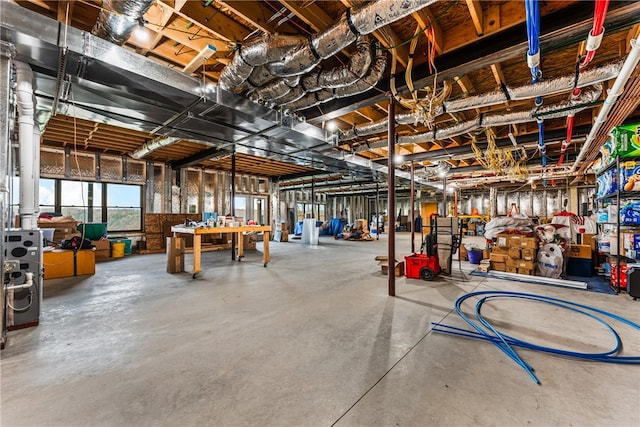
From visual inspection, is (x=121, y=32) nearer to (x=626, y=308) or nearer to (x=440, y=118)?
(x=440, y=118)

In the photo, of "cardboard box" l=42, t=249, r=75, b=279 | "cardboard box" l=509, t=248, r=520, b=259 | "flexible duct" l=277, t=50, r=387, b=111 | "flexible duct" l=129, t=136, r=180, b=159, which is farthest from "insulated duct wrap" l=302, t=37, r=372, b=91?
"cardboard box" l=42, t=249, r=75, b=279

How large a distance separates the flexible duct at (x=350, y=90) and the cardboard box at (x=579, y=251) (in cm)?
475

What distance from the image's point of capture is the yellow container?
6535 mm

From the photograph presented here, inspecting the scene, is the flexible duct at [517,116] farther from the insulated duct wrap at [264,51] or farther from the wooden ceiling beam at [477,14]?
the insulated duct wrap at [264,51]

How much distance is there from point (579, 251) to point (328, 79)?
5351 mm

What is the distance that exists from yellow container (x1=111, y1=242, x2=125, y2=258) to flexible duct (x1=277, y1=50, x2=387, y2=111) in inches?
232

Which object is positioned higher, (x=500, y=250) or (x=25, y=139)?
(x=25, y=139)

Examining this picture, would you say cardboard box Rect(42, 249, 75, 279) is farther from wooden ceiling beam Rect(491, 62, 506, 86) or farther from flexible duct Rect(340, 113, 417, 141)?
wooden ceiling beam Rect(491, 62, 506, 86)

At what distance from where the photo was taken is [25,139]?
101 inches

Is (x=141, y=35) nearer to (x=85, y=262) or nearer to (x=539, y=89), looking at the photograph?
(x=85, y=262)

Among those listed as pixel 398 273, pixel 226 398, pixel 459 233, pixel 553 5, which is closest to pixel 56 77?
pixel 226 398

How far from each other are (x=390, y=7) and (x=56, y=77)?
3.35m

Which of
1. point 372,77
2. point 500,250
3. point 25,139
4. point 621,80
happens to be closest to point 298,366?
point 372,77

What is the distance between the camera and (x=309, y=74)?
3125 millimetres
